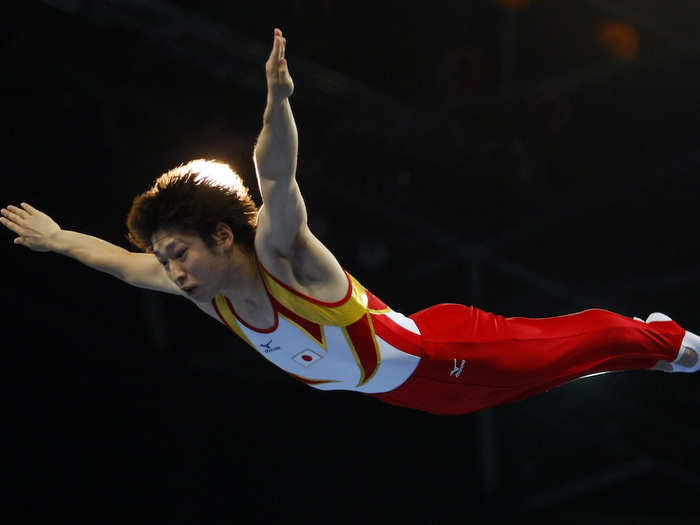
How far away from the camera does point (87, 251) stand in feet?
11.0

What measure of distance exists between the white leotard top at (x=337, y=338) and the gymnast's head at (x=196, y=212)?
0.20m

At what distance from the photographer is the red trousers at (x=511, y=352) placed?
10.9 ft

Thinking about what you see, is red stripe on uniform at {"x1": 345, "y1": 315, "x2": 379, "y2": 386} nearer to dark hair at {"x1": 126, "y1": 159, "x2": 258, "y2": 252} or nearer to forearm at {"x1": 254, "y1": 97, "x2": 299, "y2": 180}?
dark hair at {"x1": 126, "y1": 159, "x2": 258, "y2": 252}

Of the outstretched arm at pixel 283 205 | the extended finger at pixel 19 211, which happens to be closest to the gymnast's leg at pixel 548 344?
the outstretched arm at pixel 283 205

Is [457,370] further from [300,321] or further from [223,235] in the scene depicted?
[223,235]

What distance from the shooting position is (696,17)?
559cm

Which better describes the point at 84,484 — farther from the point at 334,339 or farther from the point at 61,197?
the point at 334,339

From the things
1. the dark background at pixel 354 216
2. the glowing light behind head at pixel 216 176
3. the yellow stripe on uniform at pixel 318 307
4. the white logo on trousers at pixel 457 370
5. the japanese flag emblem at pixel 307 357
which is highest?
the dark background at pixel 354 216

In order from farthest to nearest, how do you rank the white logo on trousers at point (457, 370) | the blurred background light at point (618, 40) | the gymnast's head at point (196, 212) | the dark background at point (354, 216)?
1. the blurred background light at point (618, 40)
2. the dark background at point (354, 216)
3. the white logo on trousers at point (457, 370)
4. the gymnast's head at point (196, 212)

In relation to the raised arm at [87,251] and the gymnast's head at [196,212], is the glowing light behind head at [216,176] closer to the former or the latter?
the gymnast's head at [196,212]

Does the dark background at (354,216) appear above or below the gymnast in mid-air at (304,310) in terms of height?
above

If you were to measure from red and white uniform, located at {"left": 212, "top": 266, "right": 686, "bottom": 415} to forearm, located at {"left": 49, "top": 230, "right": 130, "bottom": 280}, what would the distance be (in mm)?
484

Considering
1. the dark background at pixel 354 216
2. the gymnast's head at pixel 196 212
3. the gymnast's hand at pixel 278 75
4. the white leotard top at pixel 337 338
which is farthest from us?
the dark background at pixel 354 216

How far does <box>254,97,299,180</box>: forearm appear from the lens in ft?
8.34
